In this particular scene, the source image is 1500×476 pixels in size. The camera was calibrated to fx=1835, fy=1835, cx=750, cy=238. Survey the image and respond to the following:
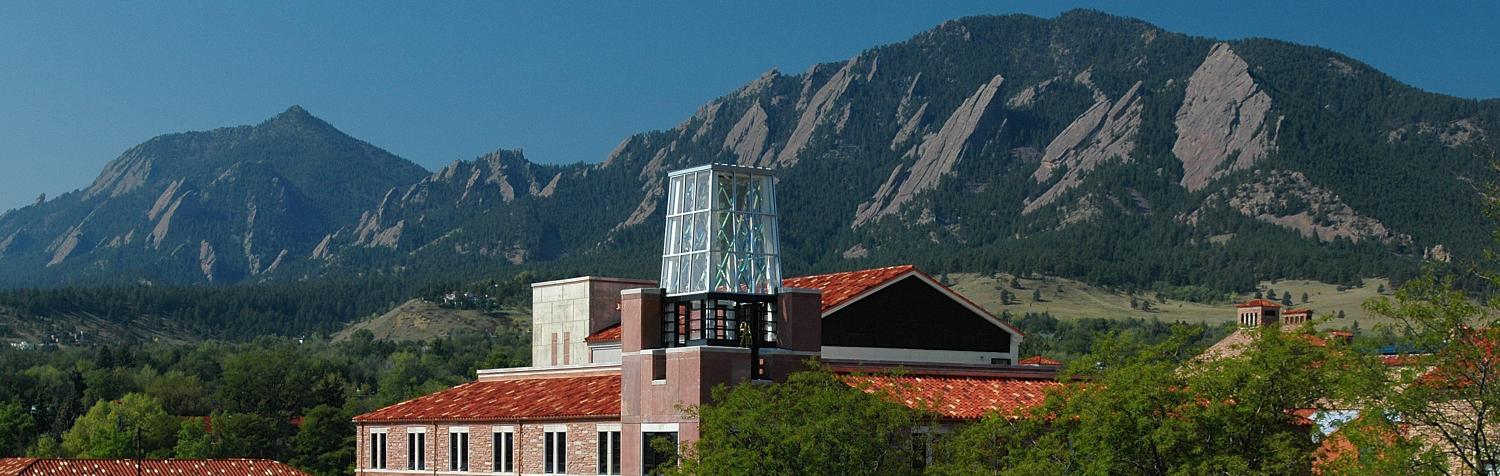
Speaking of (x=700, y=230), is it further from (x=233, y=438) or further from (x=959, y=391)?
A: (x=233, y=438)

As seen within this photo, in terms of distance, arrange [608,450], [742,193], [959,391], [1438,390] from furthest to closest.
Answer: [608,450]
[959,391]
[742,193]
[1438,390]

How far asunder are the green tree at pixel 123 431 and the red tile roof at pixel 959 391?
3740 inches

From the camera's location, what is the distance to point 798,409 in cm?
4884

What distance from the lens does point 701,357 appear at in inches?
2004

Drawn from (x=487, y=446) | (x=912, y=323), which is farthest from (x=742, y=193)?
(x=487, y=446)

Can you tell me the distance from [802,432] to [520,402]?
20.1 m

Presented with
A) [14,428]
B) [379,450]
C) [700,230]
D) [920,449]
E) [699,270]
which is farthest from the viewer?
[14,428]

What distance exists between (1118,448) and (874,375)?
11382mm

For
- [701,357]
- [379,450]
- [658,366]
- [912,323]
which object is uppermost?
[912,323]

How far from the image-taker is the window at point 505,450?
63188 millimetres

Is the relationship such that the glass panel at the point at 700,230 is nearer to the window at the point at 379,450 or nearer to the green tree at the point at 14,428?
the window at the point at 379,450

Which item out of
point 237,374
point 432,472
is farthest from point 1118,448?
point 237,374

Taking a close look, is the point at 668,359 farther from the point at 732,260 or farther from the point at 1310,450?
the point at 1310,450

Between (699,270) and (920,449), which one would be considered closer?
(920,449)
